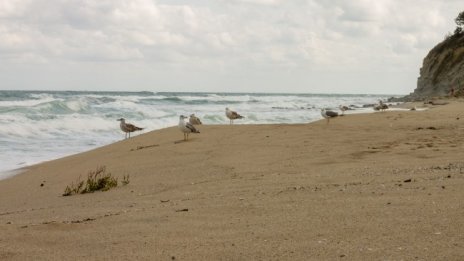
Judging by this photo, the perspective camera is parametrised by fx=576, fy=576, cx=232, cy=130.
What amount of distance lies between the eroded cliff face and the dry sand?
113ft

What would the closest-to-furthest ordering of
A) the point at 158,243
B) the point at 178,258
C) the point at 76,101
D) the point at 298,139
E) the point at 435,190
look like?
the point at 178,258 → the point at 158,243 → the point at 435,190 → the point at 298,139 → the point at 76,101

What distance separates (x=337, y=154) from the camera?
344 inches

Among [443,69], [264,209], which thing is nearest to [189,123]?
[264,209]

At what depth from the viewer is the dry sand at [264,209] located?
3668mm

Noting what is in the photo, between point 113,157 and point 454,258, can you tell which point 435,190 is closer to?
point 454,258

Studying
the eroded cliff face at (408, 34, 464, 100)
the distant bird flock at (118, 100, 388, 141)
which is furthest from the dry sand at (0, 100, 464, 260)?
the eroded cliff face at (408, 34, 464, 100)

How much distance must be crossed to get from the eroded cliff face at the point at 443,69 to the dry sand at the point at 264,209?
113 ft

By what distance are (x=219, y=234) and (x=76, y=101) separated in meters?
35.4

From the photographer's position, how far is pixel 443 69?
45.5 metres

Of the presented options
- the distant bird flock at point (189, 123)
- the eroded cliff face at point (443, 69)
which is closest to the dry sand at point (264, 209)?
the distant bird flock at point (189, 123)

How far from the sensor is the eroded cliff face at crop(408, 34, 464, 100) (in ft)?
139

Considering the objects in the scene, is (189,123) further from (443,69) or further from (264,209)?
(443,69)

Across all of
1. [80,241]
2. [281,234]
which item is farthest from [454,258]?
[80,241]

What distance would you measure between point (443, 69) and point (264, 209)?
4416 centimetres
